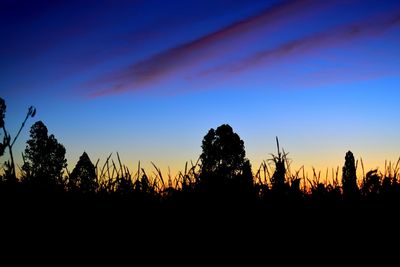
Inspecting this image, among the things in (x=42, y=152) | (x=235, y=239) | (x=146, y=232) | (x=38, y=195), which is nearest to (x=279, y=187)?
(x=235, y=239)

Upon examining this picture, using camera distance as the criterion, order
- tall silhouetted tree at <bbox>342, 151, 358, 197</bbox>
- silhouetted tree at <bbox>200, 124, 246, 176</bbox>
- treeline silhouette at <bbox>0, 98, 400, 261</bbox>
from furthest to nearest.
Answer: silhouetted tree at <bbox>200, 124, 246, 176</bbox> → tall silhouetted tree at <bbox>342, 151, 358, 197</bbox> → treeline silhouette at <bbox>0, 98, 400, 261</bbox>

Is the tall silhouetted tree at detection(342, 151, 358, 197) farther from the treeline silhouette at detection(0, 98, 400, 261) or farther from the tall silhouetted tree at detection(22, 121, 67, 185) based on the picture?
the tall silhouetted tree at detection(22, 121, 67, 185)

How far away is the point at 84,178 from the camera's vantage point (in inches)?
232

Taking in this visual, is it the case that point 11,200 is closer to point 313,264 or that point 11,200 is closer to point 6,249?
point 6,249

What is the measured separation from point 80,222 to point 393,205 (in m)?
3.60

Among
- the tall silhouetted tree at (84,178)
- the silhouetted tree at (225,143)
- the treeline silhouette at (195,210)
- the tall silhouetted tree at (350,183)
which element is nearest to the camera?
the treeline silhouette at (195,210)

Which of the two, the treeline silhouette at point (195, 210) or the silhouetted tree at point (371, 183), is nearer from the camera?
the treeline silhouette at point (195, 210)

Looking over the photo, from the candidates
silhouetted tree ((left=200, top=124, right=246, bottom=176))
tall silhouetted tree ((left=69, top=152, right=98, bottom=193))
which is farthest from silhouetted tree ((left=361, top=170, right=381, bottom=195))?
silhouetted tree ((left=200, top=124, right=246, bottom=176))

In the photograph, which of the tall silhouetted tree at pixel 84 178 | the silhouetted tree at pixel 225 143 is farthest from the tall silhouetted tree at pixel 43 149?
the tall silhouetted tree at pixel 84 178

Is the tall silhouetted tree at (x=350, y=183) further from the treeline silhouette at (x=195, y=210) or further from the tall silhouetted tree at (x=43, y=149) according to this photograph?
the tall silhouetted tree at (x=43, y=149)

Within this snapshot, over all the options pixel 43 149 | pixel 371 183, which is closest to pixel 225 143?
pixel 43 149

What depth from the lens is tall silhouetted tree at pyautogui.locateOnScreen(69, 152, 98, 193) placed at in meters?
5.57

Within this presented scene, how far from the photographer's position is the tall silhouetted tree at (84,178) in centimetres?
557

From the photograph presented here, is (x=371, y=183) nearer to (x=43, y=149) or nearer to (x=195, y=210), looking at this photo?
(x=195, y=210)
